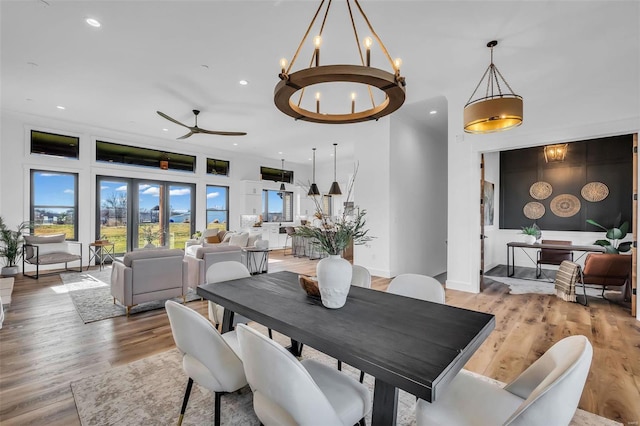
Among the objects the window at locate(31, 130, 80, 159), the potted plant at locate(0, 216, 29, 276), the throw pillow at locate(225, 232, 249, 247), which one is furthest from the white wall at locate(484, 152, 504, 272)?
the potted plant at locate(0, 216, 29, 276)

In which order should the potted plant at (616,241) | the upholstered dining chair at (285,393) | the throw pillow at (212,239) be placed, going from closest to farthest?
the upholstered dining chair at (285,393) → the potted plant at (616,241) → the throw pillow at (212,239)

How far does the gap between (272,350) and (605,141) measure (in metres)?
7.83

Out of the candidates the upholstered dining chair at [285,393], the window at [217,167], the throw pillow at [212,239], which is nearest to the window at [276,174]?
the window at [217,167]

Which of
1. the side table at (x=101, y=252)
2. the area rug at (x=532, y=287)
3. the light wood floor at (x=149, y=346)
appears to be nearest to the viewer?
the light wood floor at (x=149, y=346)

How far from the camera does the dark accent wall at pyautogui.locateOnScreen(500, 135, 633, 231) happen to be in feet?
18.6

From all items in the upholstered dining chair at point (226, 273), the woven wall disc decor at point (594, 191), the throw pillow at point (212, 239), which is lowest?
the throw pillow at point (212, 239)

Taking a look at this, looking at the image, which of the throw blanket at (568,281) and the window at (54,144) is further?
the window at (54,144)

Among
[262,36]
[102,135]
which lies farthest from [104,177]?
[262,36]

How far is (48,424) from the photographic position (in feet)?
A: 5.94

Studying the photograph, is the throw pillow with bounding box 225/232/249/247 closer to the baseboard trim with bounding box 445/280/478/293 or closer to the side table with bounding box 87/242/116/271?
the side table with bounding box 87/242/116/271

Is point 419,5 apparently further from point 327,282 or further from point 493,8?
point 327,282

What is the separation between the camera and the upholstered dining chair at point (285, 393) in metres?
1.05

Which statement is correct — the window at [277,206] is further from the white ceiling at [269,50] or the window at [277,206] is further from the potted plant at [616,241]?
the potted plant at [616,241]

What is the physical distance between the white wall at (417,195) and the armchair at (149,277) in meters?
3.72
